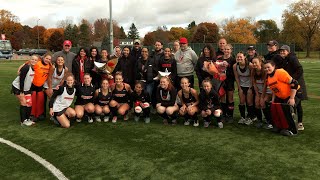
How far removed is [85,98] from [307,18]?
56.9 meters

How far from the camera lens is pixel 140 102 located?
713 centimetres

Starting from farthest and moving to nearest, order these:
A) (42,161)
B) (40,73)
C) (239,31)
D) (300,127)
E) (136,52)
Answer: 1. (239,31)
2. (136,52)
3. (40,73)
4. (300,127)
5. (42,161)

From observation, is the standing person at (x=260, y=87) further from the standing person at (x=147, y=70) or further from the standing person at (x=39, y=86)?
the standing person at (x=39, y=86)

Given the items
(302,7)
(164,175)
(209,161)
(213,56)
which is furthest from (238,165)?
(302,7)

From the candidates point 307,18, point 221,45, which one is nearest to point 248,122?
point 221,45

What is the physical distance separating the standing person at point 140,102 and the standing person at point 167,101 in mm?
332


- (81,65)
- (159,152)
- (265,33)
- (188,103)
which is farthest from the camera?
(265,33)

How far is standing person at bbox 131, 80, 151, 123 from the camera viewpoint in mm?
7047

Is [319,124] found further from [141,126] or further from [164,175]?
[164,175]

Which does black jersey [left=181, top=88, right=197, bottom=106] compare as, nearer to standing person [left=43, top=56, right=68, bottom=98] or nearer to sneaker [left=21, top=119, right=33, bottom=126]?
standing person [left=43, top=56, right=68, bottom=98]

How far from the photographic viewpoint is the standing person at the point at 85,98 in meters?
Answer: 7.02

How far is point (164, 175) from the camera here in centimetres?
420

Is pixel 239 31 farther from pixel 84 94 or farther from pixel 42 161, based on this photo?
pixel 42 161

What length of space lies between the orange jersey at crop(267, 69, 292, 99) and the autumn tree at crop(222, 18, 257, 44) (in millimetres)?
66062
